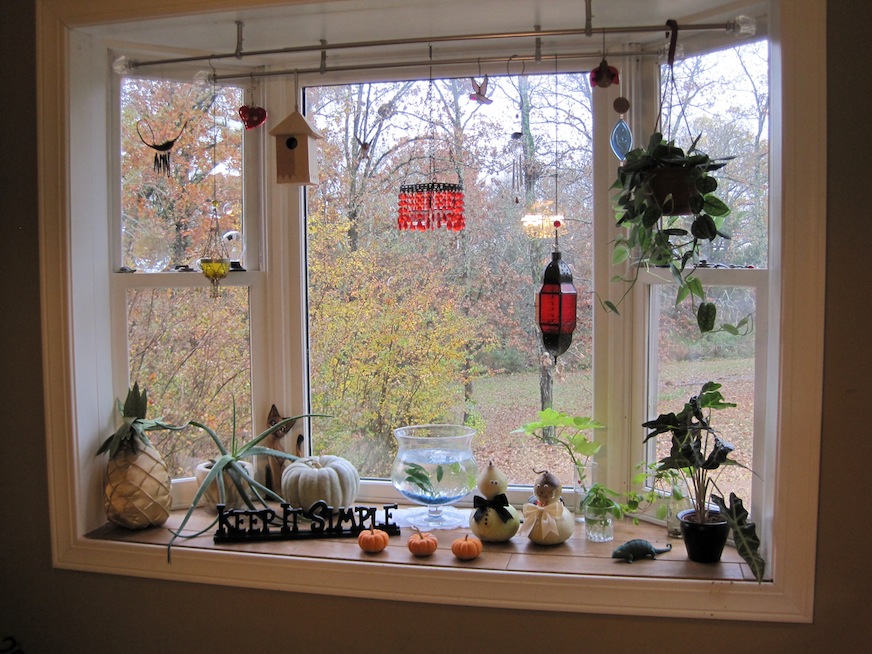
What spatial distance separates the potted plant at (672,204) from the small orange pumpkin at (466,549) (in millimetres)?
743

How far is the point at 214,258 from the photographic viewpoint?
2.12 meters

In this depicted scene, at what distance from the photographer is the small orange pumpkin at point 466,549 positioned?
5.88 feet

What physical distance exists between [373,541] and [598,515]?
0.57 m

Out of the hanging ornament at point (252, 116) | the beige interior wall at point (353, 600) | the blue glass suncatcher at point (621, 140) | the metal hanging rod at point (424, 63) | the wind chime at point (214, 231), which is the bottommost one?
the beige interior wall at point (353, 600)

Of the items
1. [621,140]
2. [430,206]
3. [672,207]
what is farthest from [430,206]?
[672,207]

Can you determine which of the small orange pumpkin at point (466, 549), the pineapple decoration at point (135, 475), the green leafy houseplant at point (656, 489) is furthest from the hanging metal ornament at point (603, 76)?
the pineapple decoration at point (135, 475)

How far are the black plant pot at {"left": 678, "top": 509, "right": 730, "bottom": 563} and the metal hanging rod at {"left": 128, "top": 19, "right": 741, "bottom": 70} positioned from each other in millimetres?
1161

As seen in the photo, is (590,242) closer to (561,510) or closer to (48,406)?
(561,510)

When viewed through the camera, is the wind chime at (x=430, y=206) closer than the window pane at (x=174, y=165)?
Yes

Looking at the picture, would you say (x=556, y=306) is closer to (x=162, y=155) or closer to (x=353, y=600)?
(x=353, y=600)

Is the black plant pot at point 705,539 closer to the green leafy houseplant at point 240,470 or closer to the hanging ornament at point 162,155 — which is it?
the green leafy houseplant at point 240,470

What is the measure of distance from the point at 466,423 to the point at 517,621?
0.61 meters

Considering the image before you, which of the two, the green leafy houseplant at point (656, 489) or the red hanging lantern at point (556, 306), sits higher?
the red hanging lantern at point (556, 306)

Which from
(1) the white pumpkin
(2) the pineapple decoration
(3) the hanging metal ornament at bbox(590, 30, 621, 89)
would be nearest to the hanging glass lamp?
(3) the hanging metal ornament at bbox(590, 30, 621, 89)
